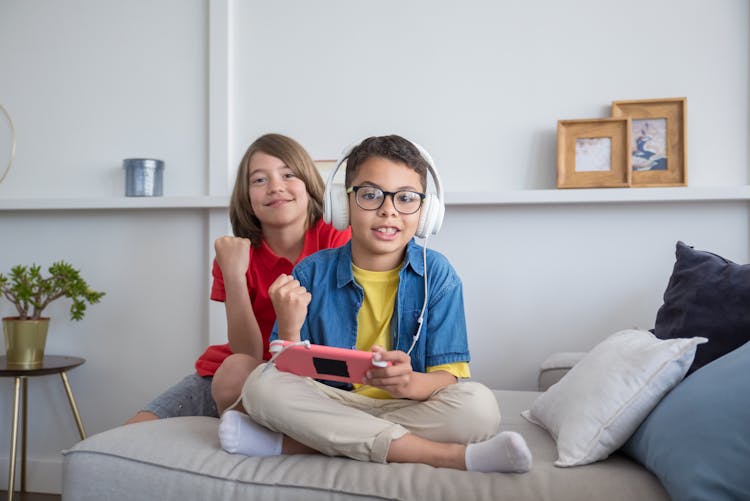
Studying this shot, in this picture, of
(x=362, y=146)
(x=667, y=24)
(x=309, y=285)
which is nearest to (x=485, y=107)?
(x=667, y=24)

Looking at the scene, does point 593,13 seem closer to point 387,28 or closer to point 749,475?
point 387,28

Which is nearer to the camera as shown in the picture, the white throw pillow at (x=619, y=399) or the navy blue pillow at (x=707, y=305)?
the white throw pillow at (x=619, y=399)

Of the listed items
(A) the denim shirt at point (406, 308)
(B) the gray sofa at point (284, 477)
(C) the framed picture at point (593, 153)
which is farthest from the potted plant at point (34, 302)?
(C) the framed picture at point (593, 153)

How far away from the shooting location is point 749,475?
1.03m

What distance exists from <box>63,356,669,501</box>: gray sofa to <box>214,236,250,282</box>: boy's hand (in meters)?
0.46

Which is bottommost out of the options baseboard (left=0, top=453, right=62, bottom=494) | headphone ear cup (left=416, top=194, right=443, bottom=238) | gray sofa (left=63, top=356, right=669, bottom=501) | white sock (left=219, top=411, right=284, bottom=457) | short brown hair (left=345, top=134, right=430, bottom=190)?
baseboard (left=0, top=453, right=62, bottom=494)

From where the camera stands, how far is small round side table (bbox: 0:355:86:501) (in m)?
2.42

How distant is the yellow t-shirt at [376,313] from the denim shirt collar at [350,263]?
29 millimetres

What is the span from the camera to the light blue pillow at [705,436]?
104 centimetres

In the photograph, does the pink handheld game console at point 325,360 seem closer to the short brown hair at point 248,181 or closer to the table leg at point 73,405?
the short brown hair at point 248,181

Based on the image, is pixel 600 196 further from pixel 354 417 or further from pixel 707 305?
pixel 354 417

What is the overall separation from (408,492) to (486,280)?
1.40 m

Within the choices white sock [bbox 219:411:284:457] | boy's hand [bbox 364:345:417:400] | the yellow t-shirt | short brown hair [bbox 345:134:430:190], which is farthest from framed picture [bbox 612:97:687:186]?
white sock [bbox 219:411:284:457]

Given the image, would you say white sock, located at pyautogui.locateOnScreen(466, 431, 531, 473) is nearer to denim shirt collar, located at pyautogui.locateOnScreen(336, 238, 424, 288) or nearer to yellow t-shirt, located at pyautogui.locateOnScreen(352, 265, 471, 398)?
yellow t-shirt, located at pyautogui.locateOnScreen(352, 265, 471, 398)
